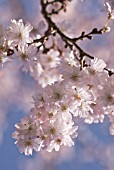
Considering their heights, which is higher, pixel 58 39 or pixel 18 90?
pixel 18 90

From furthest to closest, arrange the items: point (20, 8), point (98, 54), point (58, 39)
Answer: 1. point (98, 54)
2. point (20, 8)
3. point (58, 39)

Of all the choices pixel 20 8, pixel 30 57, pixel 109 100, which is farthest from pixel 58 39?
pixel 20 8

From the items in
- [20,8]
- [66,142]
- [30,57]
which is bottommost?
[66,142]

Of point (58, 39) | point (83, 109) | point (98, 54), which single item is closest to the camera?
point (58, 39)

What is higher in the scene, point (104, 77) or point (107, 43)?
point (107, 43)

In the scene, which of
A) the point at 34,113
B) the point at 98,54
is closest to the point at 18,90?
the point at 98,54

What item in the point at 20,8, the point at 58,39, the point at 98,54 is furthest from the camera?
the point at 98,54

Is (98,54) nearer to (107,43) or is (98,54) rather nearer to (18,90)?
(107,43)

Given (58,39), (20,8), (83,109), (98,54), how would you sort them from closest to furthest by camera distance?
(58,39) < (83,109) < (20,8) < (98,54)

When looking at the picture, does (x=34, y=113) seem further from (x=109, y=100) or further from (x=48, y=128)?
(x=109, y=100)

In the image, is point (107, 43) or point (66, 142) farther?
point (107, 43)
